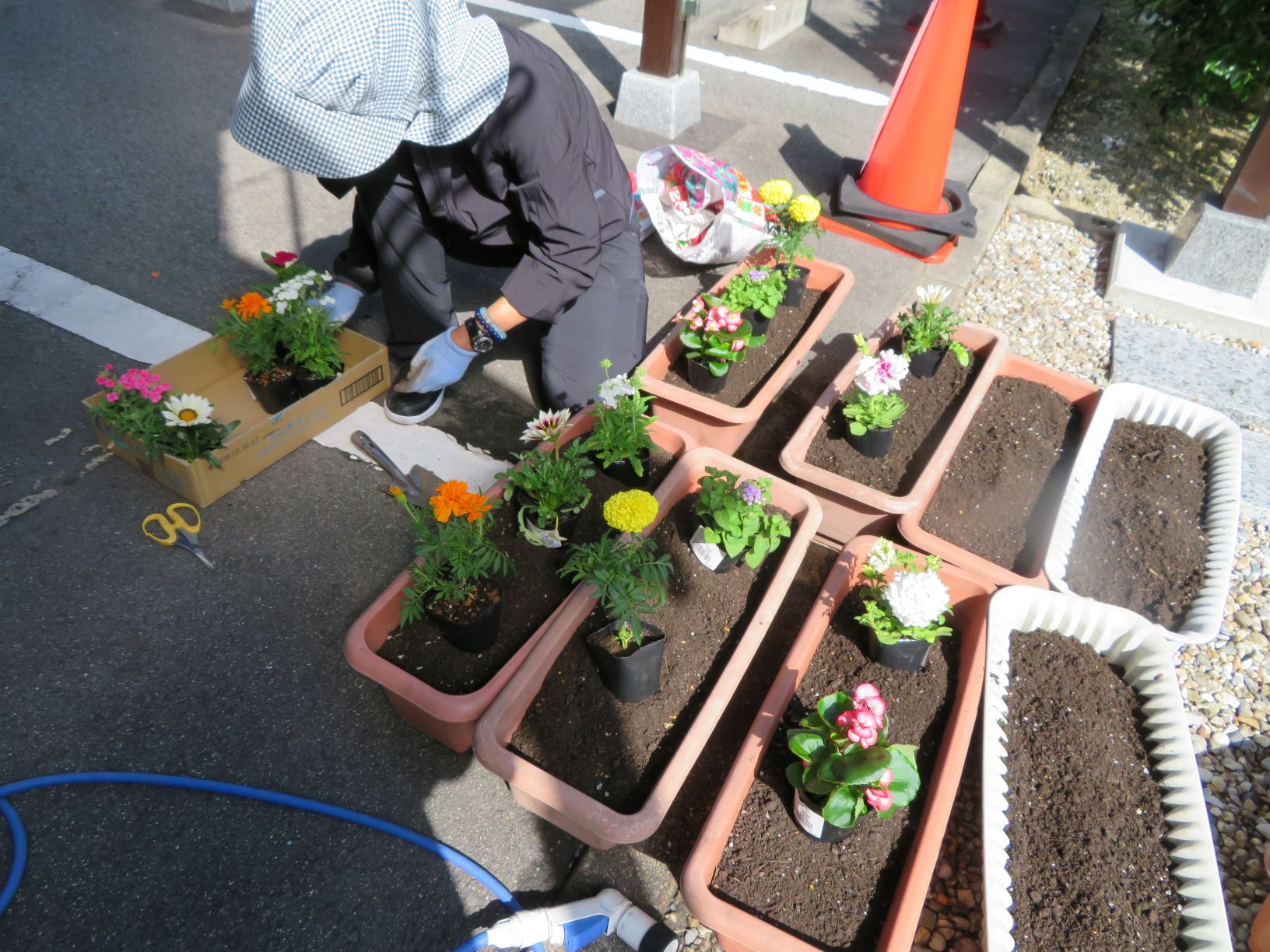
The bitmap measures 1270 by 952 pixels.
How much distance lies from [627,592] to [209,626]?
1127 millimetres

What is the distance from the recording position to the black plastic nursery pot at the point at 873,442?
2.33 m

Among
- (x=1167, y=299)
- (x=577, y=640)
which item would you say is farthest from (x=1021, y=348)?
(x=577, y=640)

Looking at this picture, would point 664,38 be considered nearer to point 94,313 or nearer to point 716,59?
point 716,59

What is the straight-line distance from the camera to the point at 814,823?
1.56m

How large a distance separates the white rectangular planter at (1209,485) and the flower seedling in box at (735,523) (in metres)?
0.77

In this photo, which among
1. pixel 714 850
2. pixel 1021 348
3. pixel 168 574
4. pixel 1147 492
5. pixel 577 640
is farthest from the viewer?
pixel 1021 348

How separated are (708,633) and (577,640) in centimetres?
32

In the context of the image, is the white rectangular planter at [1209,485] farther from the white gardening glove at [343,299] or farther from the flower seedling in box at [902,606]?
the white gardening glove at [343,299]

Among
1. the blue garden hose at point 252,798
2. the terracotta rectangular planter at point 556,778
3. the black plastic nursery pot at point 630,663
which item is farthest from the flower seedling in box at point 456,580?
the blue garden hose at point 252,798

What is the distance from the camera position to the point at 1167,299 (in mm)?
3406

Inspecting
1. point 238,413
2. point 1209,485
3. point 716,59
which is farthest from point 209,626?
point 716,59

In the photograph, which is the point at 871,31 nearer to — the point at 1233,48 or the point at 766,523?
the point at 1233,48

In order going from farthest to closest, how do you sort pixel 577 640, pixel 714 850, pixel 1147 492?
pixel 1147 492
pixel 577 640
pixel 714 850

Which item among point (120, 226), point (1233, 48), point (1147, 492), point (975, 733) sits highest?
point (1233, 48)
